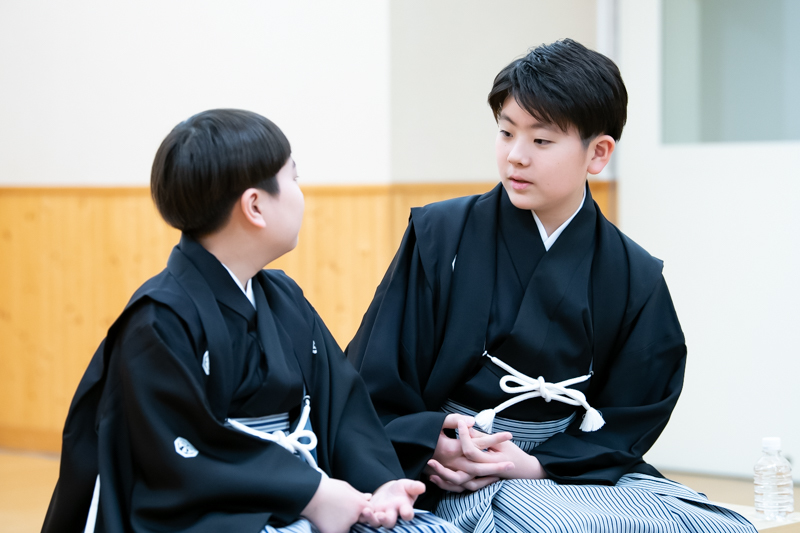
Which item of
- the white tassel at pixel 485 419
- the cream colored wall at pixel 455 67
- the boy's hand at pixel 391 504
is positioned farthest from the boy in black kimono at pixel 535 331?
the cream colored wall at pixel 455 67

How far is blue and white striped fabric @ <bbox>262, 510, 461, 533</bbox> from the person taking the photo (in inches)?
53.5

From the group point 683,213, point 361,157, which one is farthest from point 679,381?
point 361,157

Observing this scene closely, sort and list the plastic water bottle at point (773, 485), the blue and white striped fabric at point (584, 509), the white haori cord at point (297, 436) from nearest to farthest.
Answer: the white haori cord at point (297, 436)
the blue and white striped fabric at point (584, 509)
the plastic water bottle at point (773, 485)

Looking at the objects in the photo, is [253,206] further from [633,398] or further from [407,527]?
[633,398]

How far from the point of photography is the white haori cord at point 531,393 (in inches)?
69.1

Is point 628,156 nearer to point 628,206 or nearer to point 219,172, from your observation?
point 628,206

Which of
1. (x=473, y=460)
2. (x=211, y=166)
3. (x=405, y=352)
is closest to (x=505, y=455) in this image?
(x=473, y=460)

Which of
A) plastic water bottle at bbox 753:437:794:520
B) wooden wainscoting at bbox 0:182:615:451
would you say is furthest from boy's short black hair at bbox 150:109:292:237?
wooden wainscoting at bbox 0:182:615:451

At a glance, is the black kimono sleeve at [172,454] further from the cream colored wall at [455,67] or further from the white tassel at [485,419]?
the cream colored wall at [455,67]

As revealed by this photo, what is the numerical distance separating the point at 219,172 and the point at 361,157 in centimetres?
220

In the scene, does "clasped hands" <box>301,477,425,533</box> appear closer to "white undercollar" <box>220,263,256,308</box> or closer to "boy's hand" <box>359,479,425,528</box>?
"boy's hand" <box>359,479,425,528</box>

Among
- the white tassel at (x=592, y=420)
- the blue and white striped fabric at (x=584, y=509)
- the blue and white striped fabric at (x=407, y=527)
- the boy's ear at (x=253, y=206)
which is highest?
the boy's ear at (x=253, y=206)

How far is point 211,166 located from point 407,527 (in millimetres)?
680

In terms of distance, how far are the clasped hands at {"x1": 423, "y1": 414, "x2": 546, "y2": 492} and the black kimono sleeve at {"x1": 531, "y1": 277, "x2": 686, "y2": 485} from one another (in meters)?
0.06
